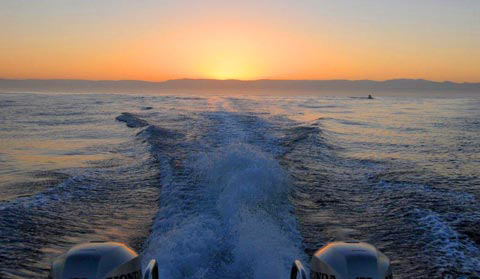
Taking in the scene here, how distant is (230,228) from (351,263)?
3.26 meters

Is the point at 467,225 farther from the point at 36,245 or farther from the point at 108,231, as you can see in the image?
the point at 36,245

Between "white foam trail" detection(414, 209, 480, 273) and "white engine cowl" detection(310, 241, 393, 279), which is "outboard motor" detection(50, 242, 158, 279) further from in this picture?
"white foam trail" detection(414, 209, 480, 273)

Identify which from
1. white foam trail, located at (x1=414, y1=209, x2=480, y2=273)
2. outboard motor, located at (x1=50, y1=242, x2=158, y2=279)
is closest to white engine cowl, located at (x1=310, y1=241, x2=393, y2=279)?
outboard motor, located at (x1=50, y1=242, x2=158, y2=279)

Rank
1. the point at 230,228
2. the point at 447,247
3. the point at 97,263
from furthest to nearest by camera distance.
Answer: the point at 230,228 < the point at 447,247 < the point at 97,263

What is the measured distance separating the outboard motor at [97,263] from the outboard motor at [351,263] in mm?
1230

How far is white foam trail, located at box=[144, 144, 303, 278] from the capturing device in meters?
4.74

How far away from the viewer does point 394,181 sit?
29.5 feet

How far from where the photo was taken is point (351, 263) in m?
2.80

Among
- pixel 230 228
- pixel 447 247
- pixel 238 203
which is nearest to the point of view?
pixel 447 247

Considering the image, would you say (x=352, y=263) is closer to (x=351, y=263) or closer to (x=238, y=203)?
(x=351, y=263)

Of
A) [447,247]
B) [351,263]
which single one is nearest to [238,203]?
[447,247]

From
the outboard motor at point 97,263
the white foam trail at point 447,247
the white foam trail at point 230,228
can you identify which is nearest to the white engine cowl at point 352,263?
the outboard motor at point 97,263

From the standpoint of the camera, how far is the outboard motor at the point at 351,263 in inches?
109

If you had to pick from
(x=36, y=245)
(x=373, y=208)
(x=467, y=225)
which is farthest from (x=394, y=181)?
(x=36, y=245)
